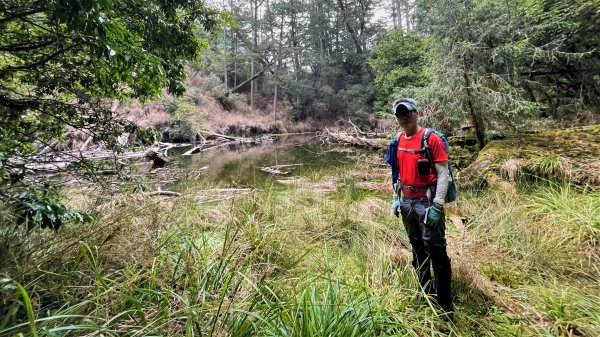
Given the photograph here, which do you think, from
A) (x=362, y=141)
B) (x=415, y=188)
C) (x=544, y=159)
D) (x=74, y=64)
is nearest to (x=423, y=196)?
(x=415, y=188)

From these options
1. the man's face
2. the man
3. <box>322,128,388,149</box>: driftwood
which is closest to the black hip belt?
the man

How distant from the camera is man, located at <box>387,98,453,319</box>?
207cm

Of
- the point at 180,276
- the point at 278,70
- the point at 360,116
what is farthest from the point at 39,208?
the point at 278,70

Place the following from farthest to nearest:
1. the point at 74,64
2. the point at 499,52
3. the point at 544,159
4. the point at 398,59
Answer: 1. the point at 398,59
2. the point at 499,52
3. the point at 544,159
4. the point at 74,64

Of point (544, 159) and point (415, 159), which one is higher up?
point (415, 159)

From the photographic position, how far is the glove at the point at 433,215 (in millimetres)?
2023

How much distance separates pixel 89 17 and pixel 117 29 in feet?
0.43

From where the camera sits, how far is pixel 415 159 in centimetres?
219

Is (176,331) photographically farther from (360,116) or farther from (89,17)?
(360,116)

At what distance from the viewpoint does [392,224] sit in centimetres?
370

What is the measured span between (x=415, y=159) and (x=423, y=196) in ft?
1.04

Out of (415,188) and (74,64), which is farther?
(74,64)

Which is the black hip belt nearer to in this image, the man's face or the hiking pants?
the hiking pants

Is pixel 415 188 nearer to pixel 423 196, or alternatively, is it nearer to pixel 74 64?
pixel 423 196
